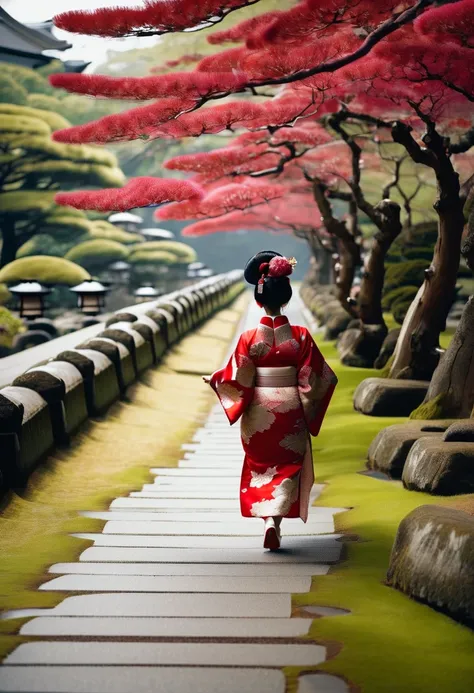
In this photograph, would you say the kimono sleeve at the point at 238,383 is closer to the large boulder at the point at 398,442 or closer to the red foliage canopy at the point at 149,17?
the large boulder at the point at 398,442

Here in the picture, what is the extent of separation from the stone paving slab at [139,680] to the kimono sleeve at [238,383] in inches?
98.1

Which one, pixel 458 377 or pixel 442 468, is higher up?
pixel 458 377

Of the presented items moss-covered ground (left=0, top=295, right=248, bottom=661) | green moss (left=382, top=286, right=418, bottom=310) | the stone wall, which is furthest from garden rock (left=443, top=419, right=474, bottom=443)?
green moss (left=382, top=286, right=418, bottom=310)

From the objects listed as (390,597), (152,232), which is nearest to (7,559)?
(390,597)

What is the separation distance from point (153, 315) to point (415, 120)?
6.18 metres

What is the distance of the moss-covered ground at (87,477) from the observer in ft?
15.3

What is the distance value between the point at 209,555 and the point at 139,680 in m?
2.02

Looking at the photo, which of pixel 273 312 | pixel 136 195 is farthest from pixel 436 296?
pixel 273 312

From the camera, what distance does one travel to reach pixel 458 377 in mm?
8266

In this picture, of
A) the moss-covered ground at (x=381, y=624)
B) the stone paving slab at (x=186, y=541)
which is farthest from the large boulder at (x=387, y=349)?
the stone paving slab at (x=186, y=541)

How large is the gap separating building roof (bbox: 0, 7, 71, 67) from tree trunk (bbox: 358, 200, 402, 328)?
19.8m

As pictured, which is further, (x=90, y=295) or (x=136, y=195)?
(x=90, y=295)

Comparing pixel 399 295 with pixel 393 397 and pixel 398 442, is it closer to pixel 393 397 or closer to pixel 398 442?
pixel 393 397

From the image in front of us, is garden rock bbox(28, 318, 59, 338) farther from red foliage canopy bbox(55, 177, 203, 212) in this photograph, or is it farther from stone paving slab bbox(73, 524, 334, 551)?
stone paving slab bbox(73, 524, 334, 551)
